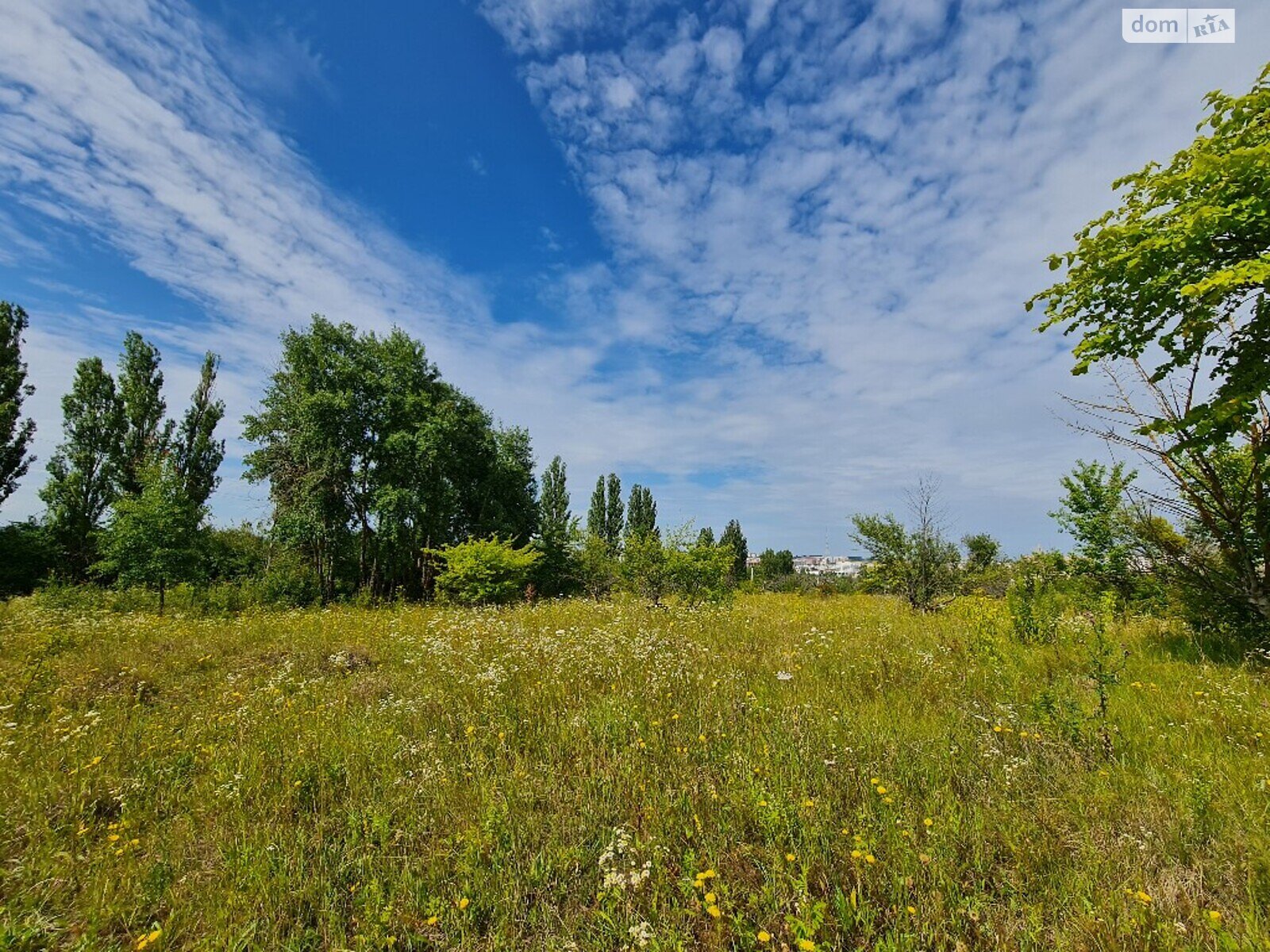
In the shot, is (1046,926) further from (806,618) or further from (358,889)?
(806,618)

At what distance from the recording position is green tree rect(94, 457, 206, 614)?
12.6 m

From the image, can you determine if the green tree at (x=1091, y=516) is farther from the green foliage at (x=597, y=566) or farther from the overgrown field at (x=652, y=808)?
the green foliage at (x=597, y=566)

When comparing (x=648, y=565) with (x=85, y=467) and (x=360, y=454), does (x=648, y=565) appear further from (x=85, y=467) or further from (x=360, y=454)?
(x=85, y=467)

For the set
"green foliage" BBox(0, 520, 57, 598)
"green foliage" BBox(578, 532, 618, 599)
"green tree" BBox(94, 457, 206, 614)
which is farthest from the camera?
"green foliage" BBox(578, 532, 618, 599)

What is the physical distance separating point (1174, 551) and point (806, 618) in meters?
5.57

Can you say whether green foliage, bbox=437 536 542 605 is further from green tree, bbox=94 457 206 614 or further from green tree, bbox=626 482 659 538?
green tree, bbox=626 482 659 538

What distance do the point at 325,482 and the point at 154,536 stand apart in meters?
7.62

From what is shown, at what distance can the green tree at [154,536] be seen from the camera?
12594 millimetres

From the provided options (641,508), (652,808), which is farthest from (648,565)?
(641,508)

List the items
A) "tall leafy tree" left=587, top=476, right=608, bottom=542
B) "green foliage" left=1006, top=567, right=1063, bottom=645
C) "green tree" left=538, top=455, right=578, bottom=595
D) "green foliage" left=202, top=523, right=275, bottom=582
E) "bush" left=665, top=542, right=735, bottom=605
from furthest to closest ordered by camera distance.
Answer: "tall leafy tree" left=587, top=476, right=608, bottom=542
"green tree" left=538, top=455, right=578, bottom=595
"green foliage" left=202, top=523, right=275, bottom=582
"bush" left=665, top=542, right=735, bottom=605
"green foliage" left=1006, top=567, right=1063, bottom=645

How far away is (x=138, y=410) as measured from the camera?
2308 cm

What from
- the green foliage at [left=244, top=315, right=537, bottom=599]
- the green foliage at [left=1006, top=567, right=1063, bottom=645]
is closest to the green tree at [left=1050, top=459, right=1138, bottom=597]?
the green foliage at [left=1006, top=567, right=1063, bottom=645]

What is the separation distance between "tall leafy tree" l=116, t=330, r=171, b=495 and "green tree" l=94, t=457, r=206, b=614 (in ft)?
42.2

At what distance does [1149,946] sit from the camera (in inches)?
76.2
